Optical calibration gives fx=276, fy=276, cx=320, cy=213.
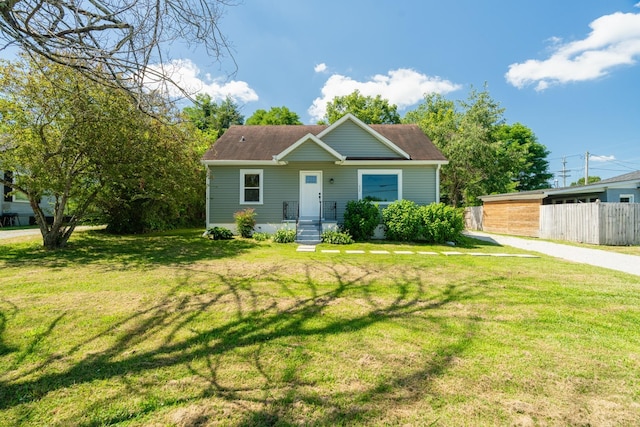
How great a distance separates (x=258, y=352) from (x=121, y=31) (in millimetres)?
4040

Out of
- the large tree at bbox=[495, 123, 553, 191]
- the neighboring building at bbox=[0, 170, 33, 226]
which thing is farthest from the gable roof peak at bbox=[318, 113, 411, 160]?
the large tree at bbox=[495, 123, 553, 191]

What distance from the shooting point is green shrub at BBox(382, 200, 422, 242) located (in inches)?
432

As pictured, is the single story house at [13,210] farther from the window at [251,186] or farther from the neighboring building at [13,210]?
the window at [251,186]

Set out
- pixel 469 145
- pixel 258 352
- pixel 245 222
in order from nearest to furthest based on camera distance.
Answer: pixel 258 352 → pixel 245 222 → pixel 469 145

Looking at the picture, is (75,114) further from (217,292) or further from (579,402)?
(579,402)

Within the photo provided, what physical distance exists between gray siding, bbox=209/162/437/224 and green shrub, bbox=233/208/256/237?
2.09 ft

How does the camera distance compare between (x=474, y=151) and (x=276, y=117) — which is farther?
(x=276, y=117)

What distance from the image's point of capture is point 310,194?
1252 centimetres

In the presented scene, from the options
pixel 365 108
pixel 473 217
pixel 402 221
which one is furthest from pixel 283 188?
pixel 365 108

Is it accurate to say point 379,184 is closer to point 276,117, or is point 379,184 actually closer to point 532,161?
point 276,117

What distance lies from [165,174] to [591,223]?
56.5 feet

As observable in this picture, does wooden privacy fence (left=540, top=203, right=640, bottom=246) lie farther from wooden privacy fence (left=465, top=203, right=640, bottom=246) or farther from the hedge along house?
the hedge along house

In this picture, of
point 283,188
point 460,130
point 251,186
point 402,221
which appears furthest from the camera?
point 460,130

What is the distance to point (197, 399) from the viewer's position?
2.05 m
